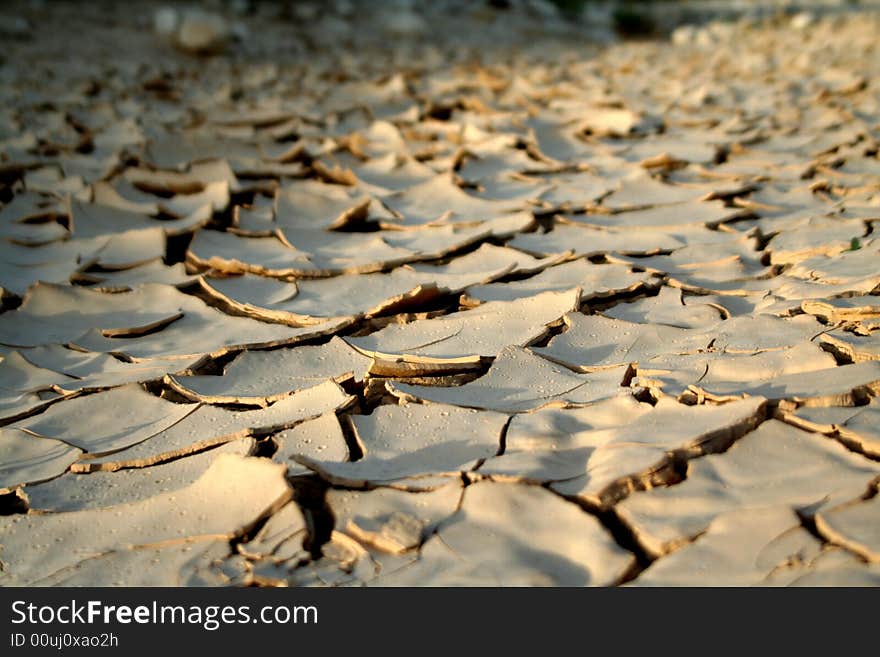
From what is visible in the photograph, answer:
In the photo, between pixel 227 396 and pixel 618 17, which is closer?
pixel 227 396

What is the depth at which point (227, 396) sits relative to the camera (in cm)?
129

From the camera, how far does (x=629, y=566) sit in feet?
2.95

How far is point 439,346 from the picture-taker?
1.38m

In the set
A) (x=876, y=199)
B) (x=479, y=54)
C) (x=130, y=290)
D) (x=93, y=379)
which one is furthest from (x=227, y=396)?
(x=479, y=54)

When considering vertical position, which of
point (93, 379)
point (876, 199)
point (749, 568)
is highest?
point (876, 199)

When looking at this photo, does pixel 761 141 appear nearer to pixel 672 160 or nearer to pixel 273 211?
pixel 672 160

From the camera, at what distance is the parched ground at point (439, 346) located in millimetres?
957

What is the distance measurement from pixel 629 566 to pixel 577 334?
55 cm

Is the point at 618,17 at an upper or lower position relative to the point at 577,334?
upper

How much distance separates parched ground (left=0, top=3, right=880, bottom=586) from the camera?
957mm

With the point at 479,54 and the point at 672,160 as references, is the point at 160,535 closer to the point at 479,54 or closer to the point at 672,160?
the point at 672,160

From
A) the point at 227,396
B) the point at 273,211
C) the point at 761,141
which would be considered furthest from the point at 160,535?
the point at 761,141

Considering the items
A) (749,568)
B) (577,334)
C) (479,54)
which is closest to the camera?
(749,568)

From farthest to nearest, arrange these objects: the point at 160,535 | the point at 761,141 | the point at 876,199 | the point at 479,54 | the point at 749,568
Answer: the point at 479,54 < the point at 761,141 < the point at 876,199 < the point at 160,535 < the point at 749,568
